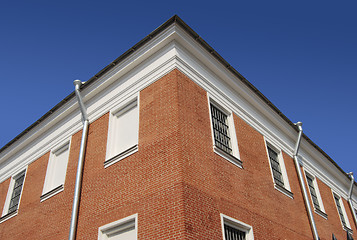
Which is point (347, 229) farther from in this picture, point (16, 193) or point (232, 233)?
point (16, 193)

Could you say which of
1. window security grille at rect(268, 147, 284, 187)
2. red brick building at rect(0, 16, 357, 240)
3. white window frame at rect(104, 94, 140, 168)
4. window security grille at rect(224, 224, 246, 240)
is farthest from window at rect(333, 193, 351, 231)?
white window frame at rect(104, 94, 140, 168)

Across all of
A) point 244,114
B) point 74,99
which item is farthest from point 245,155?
point 74,99

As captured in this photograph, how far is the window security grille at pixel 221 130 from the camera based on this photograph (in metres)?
9.27

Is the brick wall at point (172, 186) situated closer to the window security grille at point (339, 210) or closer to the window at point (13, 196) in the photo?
the window at point (13, 196)

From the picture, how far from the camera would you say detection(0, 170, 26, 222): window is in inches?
470

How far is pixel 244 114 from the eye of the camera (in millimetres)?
11180

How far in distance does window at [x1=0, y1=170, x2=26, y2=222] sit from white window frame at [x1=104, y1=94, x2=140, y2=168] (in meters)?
5.13

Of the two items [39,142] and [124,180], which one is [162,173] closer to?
[124,180]

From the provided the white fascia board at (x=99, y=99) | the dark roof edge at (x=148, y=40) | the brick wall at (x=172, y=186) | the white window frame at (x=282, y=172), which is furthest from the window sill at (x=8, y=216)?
the white window frame at (x=282, y=172)

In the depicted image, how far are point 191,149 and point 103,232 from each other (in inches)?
122

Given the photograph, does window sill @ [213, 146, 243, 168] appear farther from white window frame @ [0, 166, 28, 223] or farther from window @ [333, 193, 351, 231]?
window @ [333, 193, 351, 231]

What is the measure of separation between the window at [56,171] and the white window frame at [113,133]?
2.36 m

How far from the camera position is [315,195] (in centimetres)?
1418

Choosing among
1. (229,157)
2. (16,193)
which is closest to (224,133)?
(229,157)
